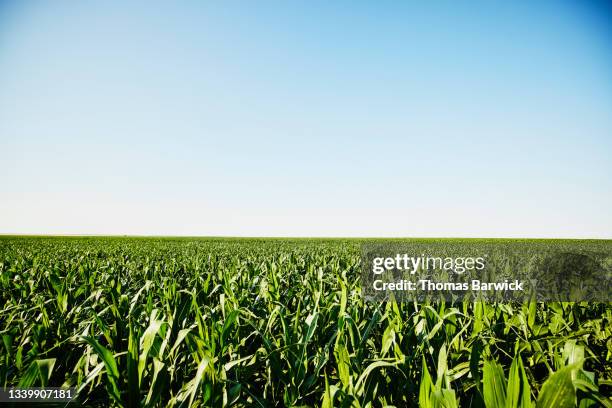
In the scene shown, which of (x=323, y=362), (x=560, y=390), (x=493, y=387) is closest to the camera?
(x=560, y=390)

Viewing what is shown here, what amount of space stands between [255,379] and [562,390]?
2.30 meters

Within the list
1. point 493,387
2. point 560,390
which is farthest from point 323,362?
point 560,390

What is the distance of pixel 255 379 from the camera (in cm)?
283

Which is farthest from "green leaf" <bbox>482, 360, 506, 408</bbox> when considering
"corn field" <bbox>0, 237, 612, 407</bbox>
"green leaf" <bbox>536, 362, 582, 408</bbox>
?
"green leaf" <bbox>536, 362, 582, 408</bbox>

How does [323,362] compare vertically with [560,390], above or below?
below

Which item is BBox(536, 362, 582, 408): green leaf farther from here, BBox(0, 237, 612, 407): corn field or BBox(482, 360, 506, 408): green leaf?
BBox(482, 360, 506, 408): green leaf

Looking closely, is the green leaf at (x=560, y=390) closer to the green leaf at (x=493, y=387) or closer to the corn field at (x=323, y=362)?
the corn field at (x=323, y=362)

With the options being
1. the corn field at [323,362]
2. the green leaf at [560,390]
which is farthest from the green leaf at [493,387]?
the green leaf at [560,390]

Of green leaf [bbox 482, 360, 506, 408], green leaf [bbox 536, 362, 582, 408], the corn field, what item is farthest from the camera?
the corn field

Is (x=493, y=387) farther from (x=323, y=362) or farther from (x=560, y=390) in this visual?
(x=323, y=362)

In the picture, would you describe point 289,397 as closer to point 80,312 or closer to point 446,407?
point 446,407

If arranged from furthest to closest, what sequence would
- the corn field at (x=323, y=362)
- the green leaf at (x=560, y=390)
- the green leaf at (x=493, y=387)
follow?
1. the corn field at (x=323, y=362)
2. the green leaf at (x=493, y=387)
3. the green leaf at (x=560, y=390)

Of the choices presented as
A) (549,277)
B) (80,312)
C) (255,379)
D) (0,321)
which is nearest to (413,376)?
(255,379)

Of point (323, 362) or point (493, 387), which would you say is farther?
point (323, 362)
